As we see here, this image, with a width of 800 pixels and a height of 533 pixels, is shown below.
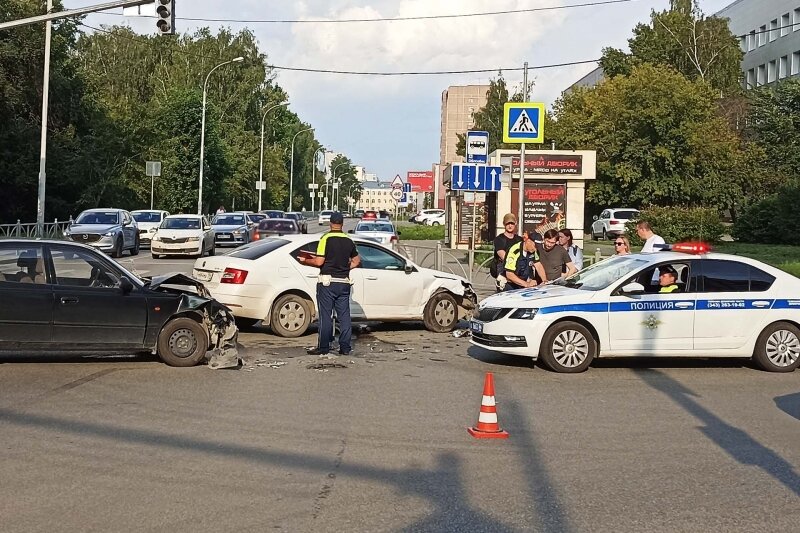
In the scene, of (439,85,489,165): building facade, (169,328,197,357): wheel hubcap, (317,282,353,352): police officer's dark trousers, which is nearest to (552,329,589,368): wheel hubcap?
(317,282,353,352): police officer's dark trousers

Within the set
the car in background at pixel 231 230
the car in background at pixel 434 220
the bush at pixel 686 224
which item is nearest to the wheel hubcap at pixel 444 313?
the bush at pixel 686 224

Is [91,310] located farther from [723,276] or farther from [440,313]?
[723,276]

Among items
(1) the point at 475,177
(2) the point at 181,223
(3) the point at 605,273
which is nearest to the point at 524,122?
(1) the point at 475,177

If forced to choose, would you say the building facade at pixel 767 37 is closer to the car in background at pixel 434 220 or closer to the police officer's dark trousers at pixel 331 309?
the car in background at pixel 434 220

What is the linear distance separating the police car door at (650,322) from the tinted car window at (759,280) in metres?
0.90

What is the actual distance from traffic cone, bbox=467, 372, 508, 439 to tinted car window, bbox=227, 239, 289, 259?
6912 millimetres

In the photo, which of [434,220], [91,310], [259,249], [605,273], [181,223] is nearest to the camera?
[91,310]

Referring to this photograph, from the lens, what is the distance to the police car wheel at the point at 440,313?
15.3m

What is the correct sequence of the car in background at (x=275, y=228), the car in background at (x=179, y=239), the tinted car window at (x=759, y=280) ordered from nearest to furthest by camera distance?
the tinted car window at (x=759, y=280) < the car in background at (x=179, y=239) < the car in background at (x=275, y=228)

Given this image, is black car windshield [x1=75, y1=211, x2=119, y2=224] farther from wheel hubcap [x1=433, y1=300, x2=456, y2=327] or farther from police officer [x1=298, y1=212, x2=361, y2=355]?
police officer [x1=298, y1=212, x2=361, y2=355]

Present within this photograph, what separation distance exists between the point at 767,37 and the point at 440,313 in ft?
225

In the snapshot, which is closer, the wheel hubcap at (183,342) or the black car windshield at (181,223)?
the wheel hubcap at (183,342)

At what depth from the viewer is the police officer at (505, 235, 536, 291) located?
48.5ft

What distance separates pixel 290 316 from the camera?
46.8 feet
